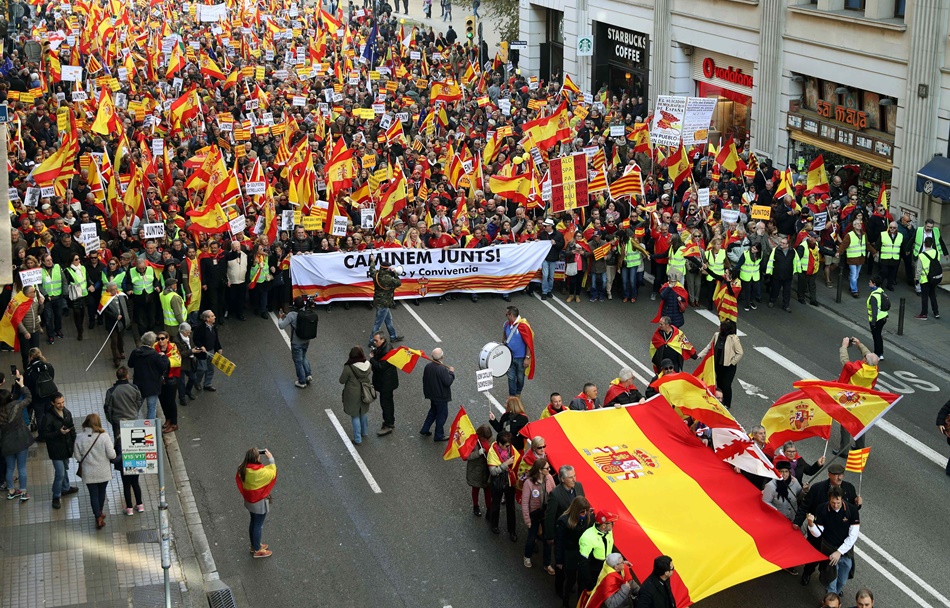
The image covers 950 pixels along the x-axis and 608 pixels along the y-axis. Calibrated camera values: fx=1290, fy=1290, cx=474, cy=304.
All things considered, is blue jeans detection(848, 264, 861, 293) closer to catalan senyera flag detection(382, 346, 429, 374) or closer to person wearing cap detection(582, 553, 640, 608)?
catalan senyera flag detection(382, 346, 429, 374)

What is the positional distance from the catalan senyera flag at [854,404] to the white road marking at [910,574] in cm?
151

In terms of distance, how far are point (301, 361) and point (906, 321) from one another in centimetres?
1103

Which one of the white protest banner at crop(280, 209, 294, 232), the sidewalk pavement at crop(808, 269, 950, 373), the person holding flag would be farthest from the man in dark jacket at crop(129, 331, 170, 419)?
Answer: the sidewalk pavement at crop(808, 269, 950, 373)

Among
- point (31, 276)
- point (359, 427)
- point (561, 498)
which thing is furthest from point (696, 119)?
point (561, 498)

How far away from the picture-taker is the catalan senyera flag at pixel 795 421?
1458 centimetres

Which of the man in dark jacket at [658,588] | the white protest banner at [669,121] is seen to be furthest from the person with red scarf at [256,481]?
the white protest banner at [669,121]

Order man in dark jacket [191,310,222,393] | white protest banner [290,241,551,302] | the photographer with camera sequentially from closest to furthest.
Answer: man in dark jacket [191,310,222,393] → the photographer with camera → white protest banner [290,241,551,302]

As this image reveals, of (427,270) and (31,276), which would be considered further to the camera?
(427,270)

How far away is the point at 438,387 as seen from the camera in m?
17.4

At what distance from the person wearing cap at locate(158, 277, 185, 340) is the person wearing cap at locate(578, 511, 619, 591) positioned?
942 centimetres

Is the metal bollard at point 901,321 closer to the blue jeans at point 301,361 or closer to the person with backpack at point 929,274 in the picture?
the person with backpack at point 929,274

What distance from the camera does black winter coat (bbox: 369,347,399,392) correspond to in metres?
17.6

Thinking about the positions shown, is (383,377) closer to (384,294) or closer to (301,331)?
(301,331)

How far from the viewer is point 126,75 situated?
37375 mm
